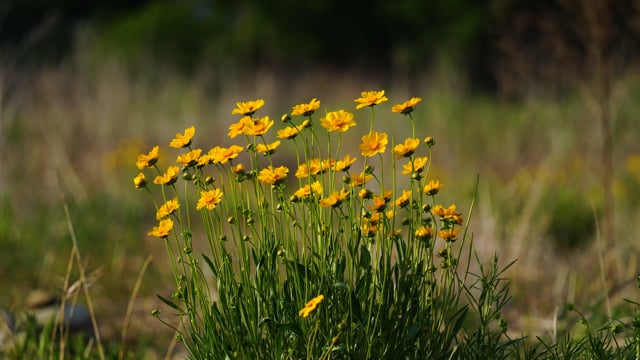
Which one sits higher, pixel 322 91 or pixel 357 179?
pixel 357 179

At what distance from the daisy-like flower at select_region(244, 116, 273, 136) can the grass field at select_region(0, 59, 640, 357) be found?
940 millimetres

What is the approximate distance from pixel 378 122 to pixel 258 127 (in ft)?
24.9

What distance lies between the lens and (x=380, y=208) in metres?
1.73

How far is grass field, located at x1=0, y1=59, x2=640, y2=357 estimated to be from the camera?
3.96 m

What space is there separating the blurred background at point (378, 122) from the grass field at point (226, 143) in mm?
19

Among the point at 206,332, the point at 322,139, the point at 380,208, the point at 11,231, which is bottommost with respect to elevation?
the point at 322,139

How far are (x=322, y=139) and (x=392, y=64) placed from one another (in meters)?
5.79

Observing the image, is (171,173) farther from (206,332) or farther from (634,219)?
(634,219)

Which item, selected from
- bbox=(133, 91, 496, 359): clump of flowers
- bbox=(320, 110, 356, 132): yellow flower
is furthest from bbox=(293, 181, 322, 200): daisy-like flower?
bbox=(320, 110, 356, 132): yellow flower

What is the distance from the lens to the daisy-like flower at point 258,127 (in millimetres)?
1795

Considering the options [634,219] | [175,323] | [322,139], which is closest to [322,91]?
[322,139]

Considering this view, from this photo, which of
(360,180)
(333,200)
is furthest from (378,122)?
(333,200)

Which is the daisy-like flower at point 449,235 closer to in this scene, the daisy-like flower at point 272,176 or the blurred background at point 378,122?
the daisy-like flower at point 272,176

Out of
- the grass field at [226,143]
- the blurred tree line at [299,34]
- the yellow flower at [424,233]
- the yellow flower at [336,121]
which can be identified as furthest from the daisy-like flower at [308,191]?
the blurred tree line at [299,34]
